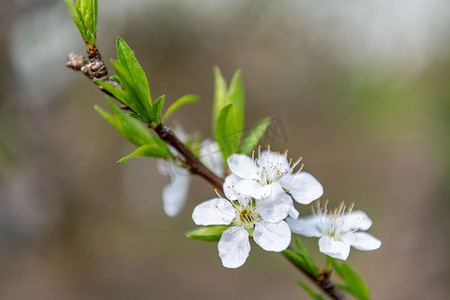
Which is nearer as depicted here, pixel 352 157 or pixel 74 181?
pixel 74 181

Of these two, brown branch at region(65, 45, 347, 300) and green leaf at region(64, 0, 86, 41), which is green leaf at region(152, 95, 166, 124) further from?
green leaf at region(64, 0, 86, 41)

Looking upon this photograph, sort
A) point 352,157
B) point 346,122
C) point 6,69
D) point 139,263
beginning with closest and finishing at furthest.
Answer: point 6,69 < point 139,263 < point 352,157 < point 346,122

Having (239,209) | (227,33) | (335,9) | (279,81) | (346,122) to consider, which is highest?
(335,9)

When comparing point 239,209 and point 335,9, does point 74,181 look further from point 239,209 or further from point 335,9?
point 335,9

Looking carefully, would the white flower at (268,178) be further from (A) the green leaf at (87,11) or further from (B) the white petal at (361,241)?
(A) the green leaf at (87,11)

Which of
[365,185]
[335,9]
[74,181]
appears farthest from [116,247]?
[335,9]

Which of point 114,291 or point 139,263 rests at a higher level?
point 139,263

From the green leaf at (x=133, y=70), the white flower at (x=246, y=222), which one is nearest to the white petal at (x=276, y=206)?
the white flower at (x=246, y=222)
